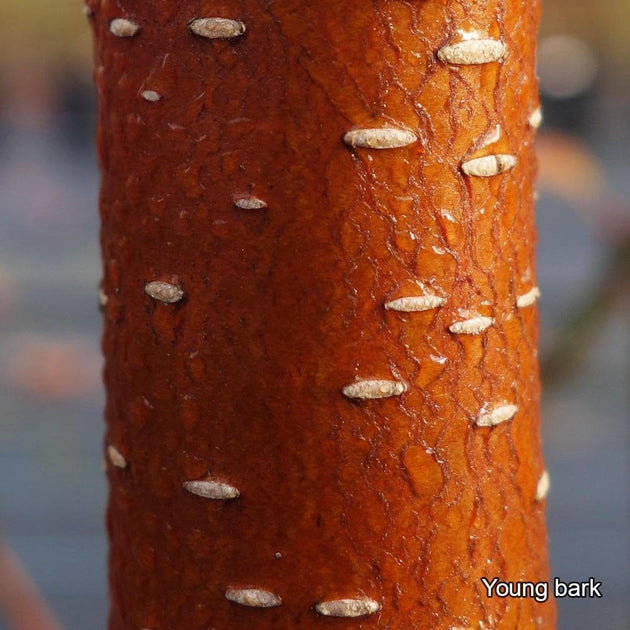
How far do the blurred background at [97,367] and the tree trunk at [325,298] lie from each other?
1565 mm

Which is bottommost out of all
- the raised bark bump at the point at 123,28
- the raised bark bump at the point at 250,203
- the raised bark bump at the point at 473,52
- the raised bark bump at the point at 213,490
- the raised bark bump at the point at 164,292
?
the raised bark bump at the point at 213,490

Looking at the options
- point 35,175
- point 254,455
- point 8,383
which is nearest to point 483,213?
point 254,455

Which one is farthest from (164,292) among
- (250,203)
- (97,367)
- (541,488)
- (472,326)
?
(97,367)

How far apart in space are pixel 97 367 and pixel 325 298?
16.2 ft

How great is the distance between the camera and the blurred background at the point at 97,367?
229 centimetres

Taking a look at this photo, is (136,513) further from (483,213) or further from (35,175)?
(35,175)

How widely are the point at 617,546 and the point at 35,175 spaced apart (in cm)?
928

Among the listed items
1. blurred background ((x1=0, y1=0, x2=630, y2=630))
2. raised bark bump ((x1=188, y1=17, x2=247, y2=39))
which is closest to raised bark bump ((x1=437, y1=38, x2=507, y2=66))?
raised bark bump ((x1=188, y1=17, x2=247, y2=39))

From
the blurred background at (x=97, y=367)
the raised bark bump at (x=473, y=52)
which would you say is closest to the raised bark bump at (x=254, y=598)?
the raised bark bump at (x=473, y=52)

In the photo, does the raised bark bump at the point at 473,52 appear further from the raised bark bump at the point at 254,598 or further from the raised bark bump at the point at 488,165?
the raised bark bump at the point at 254,598

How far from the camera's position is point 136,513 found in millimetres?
678

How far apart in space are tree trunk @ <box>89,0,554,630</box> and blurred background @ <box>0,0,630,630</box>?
5.13 ft

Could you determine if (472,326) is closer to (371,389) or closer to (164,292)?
(371,389)

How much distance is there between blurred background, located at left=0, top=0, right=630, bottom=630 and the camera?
7.50 feet
